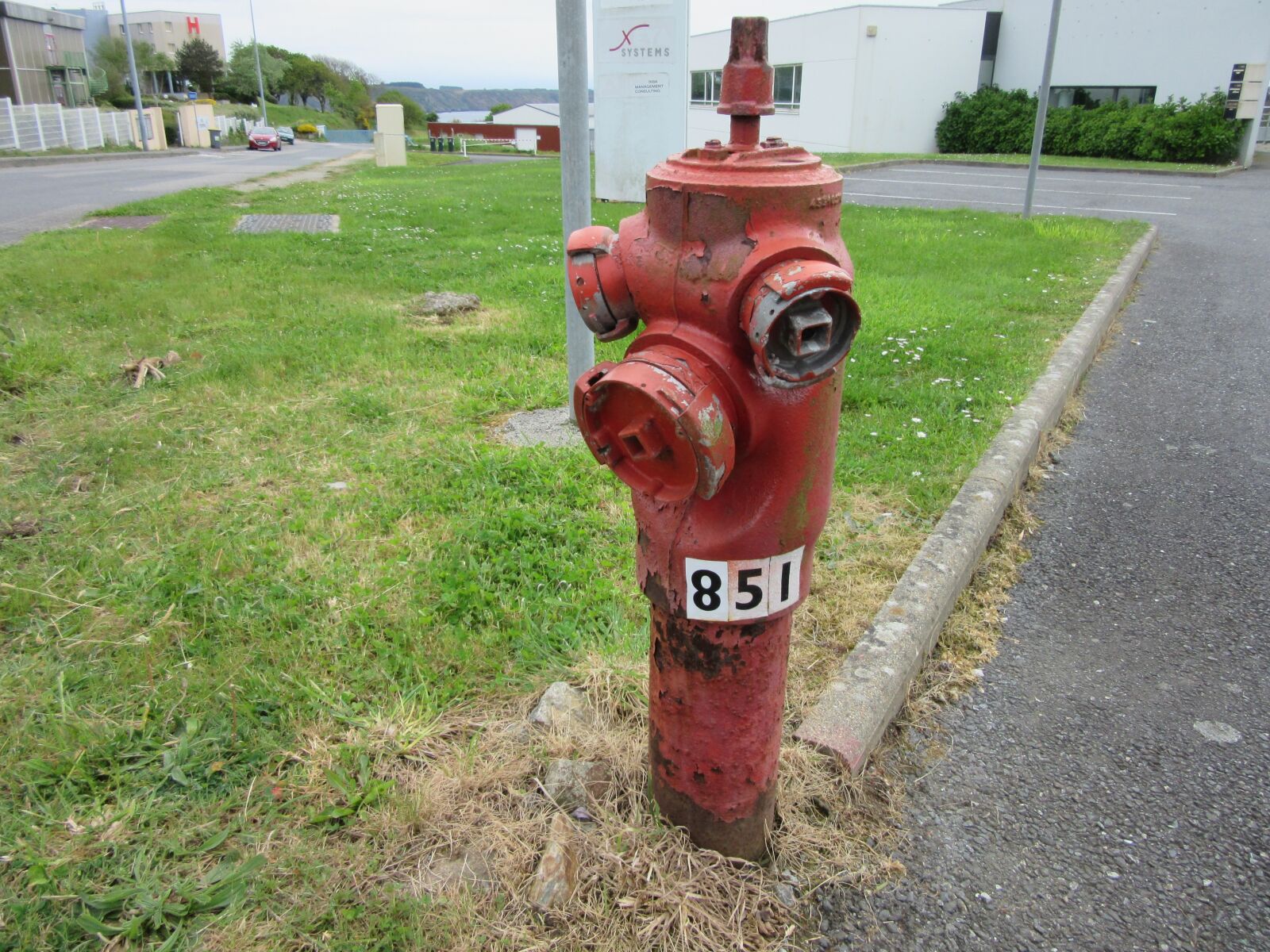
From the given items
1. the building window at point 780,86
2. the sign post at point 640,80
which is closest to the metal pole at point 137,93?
the building window at point 780,86

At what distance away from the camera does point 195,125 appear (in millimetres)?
39125

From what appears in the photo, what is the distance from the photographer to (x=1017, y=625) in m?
2.82

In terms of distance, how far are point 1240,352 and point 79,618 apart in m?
6.38

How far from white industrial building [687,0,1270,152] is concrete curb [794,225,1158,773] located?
2382 centimetres

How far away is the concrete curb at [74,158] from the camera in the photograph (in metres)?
22.5

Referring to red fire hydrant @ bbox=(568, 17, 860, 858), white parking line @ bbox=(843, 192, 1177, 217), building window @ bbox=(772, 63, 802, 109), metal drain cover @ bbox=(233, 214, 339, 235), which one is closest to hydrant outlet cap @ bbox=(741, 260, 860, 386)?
red fire hydrant @ bbox=(568, 17, 860, 858)

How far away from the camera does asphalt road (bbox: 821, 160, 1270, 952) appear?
1.79m

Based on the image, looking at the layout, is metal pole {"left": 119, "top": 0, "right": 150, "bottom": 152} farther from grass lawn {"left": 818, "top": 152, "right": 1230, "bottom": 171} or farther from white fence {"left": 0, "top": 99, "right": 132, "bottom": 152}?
grass lawn {"left": 818, "top": 152, "right": 1230, "bottom": 171}

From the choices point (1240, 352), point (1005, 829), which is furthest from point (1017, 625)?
point (1240, 352)

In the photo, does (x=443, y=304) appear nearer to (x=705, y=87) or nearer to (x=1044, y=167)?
(x=1044, y=167)

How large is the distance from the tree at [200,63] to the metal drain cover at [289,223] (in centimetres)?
6144

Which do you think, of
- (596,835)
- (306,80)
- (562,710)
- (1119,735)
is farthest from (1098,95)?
(306,80)

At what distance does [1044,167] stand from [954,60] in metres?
9.59

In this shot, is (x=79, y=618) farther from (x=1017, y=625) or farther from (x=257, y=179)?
(x=257, y=179)
